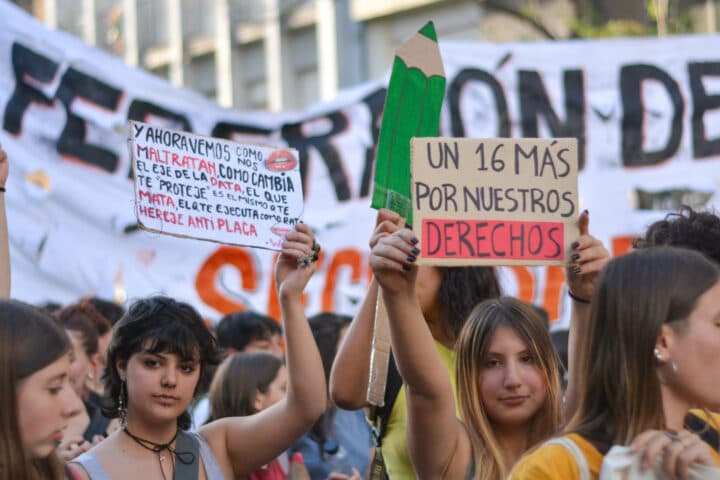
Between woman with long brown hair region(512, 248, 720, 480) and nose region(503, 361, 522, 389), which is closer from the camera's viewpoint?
woman with long brown hair region(512, 248, 720, 480)

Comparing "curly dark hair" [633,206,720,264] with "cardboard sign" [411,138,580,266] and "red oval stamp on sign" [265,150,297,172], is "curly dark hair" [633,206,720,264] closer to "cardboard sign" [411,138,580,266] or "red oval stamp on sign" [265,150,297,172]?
"cardboard sign" [411,138,580,266]

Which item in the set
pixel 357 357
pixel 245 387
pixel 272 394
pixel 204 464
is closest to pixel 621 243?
pixel 272 394

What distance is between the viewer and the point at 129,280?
726 cm

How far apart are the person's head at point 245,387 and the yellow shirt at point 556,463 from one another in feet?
8.60

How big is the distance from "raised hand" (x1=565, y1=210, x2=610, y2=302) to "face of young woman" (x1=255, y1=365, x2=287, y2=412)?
205 cm

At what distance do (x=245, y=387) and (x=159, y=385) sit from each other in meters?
1.52

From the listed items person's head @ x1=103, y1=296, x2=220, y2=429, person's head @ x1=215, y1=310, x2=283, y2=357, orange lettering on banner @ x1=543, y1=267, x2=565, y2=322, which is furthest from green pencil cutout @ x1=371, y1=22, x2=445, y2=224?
orange lettering on banner @ x1=543, y1=267, x2=565, y2=322

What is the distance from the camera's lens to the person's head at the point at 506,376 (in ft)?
11.2

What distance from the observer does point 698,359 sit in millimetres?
2535

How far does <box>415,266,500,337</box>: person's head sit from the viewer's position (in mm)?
3789

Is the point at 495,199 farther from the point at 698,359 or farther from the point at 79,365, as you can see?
the point at 79,365

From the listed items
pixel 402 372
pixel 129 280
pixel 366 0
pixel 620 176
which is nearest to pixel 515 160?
pixel 402 372

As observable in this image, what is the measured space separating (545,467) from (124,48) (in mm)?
22908

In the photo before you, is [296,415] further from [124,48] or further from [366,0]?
[124,48]
